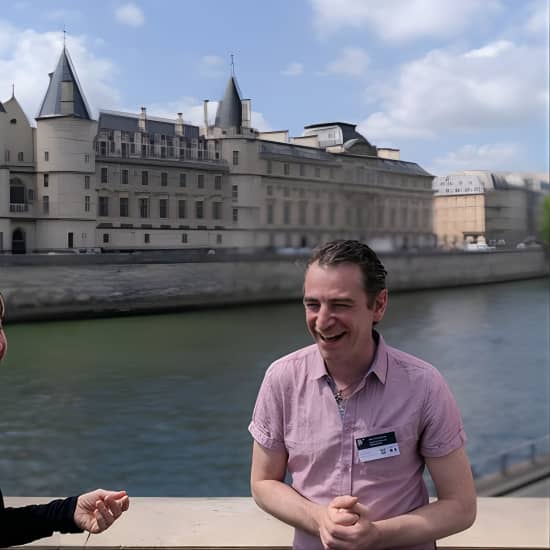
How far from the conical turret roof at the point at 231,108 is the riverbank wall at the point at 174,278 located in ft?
2.02

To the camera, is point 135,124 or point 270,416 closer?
point 270,416

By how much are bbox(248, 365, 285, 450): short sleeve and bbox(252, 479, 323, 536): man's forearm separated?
33mm

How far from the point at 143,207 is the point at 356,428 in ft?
10.2

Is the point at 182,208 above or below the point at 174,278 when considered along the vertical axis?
above

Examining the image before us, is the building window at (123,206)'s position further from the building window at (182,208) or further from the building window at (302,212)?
the building window at (302,212)

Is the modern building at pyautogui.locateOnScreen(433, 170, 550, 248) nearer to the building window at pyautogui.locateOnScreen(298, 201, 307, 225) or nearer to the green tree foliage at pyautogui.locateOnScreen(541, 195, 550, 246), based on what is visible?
the building window at pyautogui.locateOnScreen(298, 201, 307, 225)

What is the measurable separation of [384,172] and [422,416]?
2552 mm

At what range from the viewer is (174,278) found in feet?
17.5

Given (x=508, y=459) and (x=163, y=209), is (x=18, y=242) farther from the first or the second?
(x=508, y=459)

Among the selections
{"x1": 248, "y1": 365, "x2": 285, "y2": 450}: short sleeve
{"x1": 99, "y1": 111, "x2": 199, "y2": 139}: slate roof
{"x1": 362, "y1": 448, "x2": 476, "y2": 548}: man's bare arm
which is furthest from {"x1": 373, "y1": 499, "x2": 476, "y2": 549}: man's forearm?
{"x1": 99, "y1": 111, "x2": 199, "y2": 139}: slate roof

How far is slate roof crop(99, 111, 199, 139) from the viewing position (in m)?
3.54

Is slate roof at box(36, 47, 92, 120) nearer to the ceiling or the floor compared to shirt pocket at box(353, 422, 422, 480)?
nearer to the ceiling

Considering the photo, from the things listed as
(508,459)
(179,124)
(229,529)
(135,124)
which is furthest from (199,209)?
(229,529)

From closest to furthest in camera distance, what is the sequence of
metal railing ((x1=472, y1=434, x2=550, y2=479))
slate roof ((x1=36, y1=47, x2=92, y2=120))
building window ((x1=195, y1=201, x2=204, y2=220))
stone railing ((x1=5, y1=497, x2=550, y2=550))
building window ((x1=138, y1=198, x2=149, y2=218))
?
1. stone railing ((x1=5, y1=497, x2=550, y2=550))
2. metal railing ((x1=472, y1=434, x2=550, y2=479))
3. slate roof ((x1=36, y1=47, x2=92, y2=120))
4. building window ((x1=195, y1=201, x2=204, y2=220))
5. building window ((x1=138, y1=198, x2=149, y2=218))
